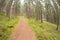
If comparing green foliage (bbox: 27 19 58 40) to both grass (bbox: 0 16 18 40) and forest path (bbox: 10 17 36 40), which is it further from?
grass (bbox: 0 16 18 40)

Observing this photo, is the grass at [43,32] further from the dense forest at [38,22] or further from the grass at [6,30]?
the grass at [6,30]

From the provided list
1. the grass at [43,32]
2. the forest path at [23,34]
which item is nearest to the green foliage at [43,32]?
the grass at [43,32]

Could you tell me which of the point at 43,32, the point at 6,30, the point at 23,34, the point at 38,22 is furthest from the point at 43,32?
the point at 38,22

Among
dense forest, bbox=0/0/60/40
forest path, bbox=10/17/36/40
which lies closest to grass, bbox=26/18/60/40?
dense forest, bbox=0/0/60/40

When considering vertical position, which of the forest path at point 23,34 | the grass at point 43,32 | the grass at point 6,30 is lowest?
the grass at point 43,32

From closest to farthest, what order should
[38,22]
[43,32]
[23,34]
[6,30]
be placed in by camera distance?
[23,34], [6,30], [43,32], [38,22]

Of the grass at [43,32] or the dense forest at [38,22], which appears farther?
the dense forest at [38,22]

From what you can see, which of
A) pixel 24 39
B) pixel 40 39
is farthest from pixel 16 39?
pixel 40 39

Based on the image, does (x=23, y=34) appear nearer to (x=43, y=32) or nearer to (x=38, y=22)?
(x=43, y=32)

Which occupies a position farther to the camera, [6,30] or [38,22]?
[38,22]

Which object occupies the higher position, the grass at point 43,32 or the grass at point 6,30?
the grass at point 6,30

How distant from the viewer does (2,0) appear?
3878 cm

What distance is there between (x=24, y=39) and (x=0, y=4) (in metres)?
28.0

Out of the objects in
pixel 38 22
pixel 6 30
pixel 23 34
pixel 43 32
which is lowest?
pixel 38 22
